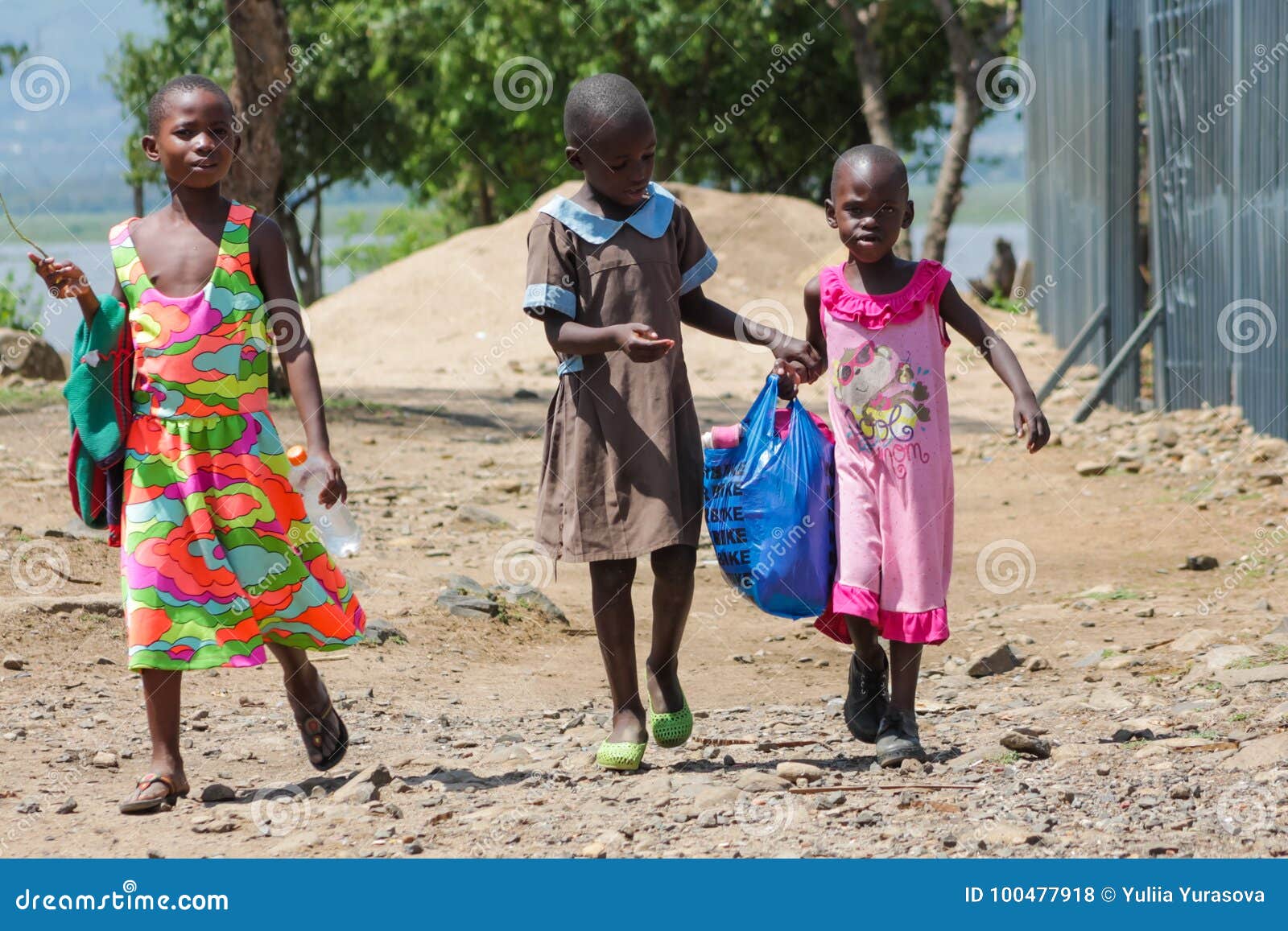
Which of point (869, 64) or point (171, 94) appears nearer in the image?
point (171, 94)

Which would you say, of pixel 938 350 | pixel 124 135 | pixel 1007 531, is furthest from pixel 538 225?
pixel 124 135

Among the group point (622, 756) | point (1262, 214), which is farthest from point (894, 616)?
point (1262, 214)

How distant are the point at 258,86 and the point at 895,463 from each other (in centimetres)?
874

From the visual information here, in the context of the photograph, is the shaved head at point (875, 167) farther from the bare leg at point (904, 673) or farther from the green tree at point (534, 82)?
the green tree at point (534, 82)

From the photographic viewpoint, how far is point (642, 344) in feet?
11.4

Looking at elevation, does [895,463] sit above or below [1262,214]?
below

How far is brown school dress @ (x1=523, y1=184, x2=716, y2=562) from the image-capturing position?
378 centimetres

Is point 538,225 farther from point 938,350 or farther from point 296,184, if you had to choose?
point 296,184

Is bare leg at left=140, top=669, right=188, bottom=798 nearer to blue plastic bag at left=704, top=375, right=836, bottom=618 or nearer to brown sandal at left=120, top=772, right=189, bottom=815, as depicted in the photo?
brown sandal at left=120, top=772, right=189, bottom=815

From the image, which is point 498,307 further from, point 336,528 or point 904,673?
point 904,673

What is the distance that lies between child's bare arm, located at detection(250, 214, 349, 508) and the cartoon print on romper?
49.6 inches

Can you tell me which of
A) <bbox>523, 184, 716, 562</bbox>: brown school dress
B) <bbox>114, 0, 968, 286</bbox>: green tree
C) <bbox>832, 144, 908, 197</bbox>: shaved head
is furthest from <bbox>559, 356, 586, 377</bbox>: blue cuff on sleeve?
<bbox>114, 0, 968, 286</bbox>: green tree

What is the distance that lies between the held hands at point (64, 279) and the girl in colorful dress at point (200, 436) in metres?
0.07

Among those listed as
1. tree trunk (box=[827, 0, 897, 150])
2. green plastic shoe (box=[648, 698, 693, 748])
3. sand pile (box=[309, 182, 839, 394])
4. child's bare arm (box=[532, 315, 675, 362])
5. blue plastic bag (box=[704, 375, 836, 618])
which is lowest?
green plastic shoe (box=[648, 698, 693, 748])
